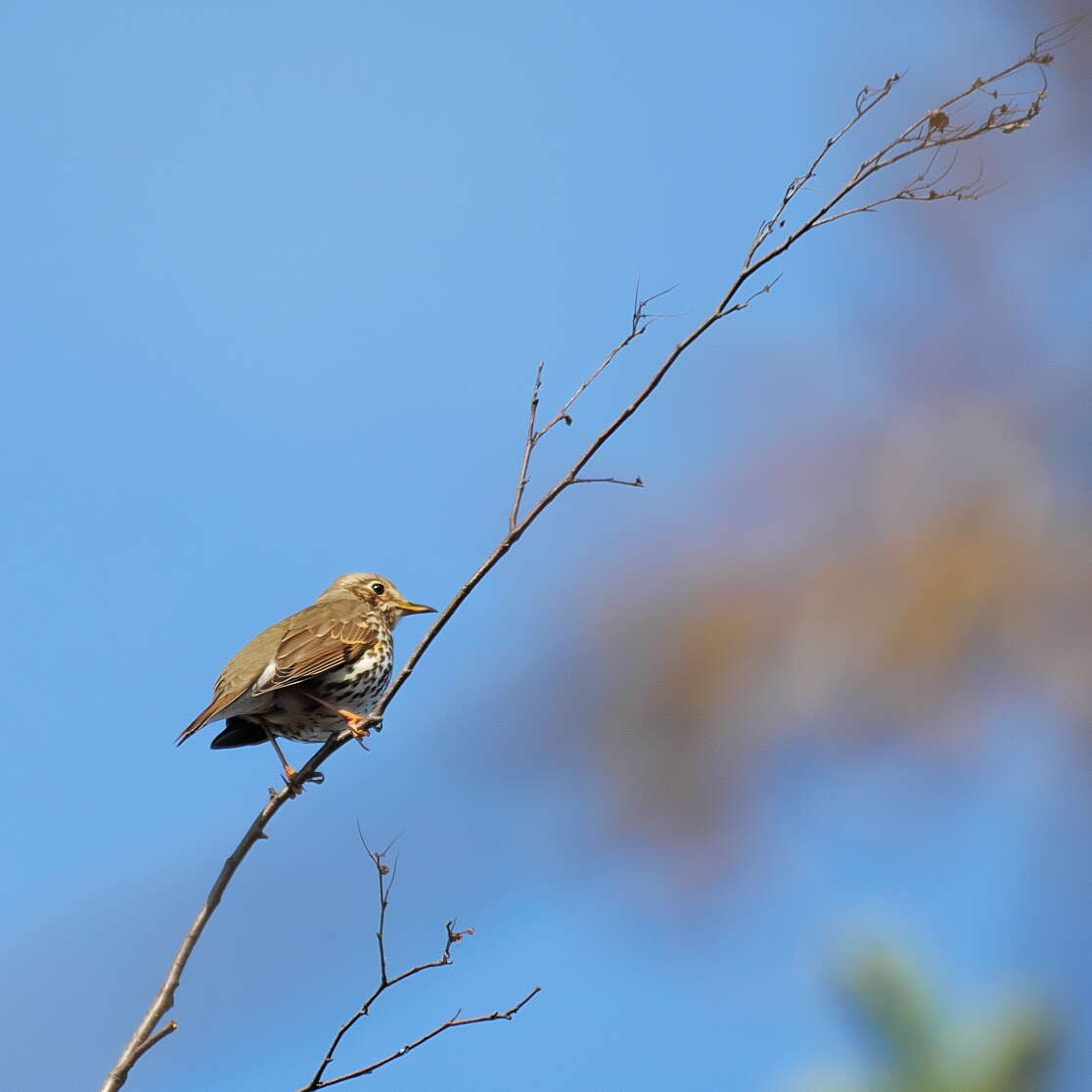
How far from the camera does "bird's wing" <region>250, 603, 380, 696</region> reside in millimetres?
6219

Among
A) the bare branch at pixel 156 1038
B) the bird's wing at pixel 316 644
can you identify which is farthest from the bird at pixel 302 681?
the bare branch at pixel 156 1038

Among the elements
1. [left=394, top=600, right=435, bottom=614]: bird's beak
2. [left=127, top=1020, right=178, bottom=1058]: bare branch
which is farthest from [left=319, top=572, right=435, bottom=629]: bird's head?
[left=127, top=1020, right=178, bottom=1058]: bare branch

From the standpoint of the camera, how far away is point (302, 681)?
634cm

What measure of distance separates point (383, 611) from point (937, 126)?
13.9 ft

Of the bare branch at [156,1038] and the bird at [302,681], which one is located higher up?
the bird at [302,681]

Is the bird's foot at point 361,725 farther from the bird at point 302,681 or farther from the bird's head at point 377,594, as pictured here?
the bird's head at point 377,594

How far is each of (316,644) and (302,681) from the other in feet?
0.85

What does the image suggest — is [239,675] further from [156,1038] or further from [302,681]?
[156,1038]

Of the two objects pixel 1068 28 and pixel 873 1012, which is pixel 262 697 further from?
pixel 1068 28

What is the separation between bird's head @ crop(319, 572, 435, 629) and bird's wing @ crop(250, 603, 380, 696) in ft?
1.11

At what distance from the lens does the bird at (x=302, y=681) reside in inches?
243

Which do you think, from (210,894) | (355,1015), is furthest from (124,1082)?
(355,1015)

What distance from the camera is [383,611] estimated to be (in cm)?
748

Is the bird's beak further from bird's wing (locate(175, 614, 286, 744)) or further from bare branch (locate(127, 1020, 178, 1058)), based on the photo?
bare branch (locate(127, 1020, 178, 1058))
